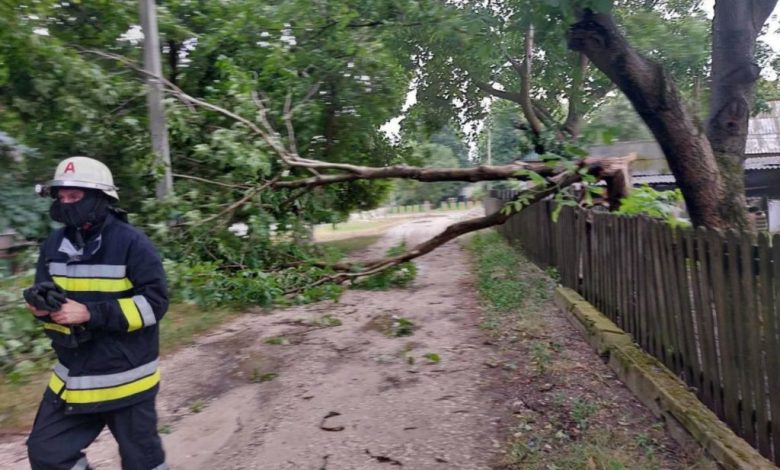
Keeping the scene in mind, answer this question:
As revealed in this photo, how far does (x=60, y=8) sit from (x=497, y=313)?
7832mm

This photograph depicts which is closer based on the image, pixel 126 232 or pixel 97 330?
pixel 97 330

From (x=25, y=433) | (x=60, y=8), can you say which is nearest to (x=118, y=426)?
(x=25, y=433)

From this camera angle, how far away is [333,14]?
32.1ft

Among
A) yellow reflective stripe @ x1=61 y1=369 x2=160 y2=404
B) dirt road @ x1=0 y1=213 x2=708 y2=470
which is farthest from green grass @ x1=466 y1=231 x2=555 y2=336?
yellow reflective stripe @ x1=61 y1=369 x2=160 y2=404

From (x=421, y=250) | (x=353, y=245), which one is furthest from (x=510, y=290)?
(x=353, y=245)

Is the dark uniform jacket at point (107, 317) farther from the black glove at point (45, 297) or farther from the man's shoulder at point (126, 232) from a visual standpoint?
the black glove at point (45, 297)

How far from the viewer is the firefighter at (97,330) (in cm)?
275

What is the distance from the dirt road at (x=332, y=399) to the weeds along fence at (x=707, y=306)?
89 centimetres

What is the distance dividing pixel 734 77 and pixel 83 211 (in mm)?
6221

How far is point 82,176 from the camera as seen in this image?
280 cm

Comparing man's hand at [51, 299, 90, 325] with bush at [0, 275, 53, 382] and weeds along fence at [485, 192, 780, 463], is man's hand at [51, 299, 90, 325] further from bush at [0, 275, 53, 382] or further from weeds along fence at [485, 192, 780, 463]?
bush at [0, 275, 53, 382]

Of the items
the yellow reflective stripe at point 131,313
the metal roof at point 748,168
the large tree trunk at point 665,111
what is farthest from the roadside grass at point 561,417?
the metal roof at point 748,168

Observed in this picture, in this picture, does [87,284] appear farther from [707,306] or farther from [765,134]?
[765,134]

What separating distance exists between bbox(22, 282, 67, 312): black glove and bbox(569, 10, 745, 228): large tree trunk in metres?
5.10
